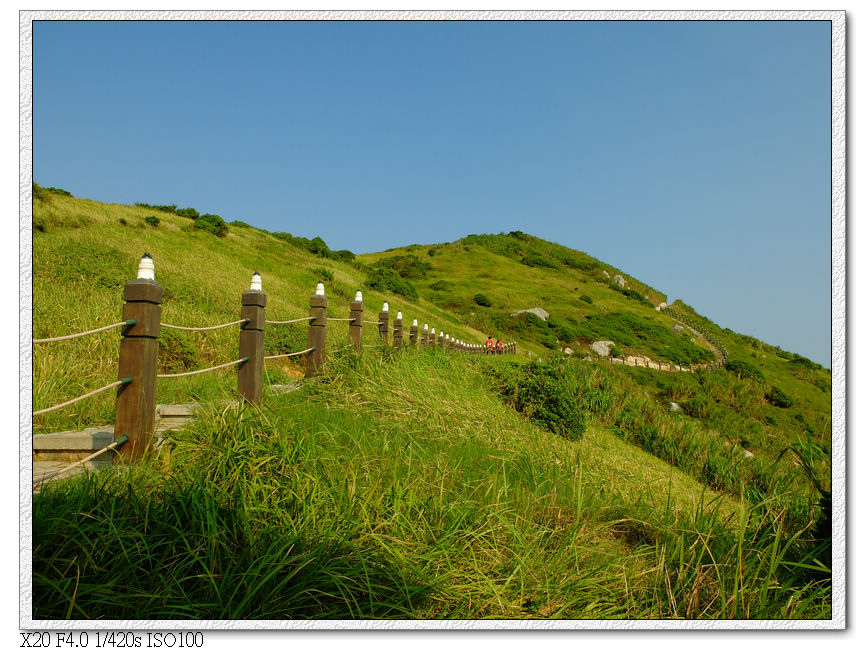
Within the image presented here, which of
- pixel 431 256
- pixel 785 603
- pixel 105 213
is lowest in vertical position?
pixel 785 603

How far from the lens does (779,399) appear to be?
67.8 feet

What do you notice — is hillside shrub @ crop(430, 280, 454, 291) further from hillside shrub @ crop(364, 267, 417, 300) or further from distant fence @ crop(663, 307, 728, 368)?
distant fence @ crop(663, 307, 728, 368)

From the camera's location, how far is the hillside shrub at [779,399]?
792 inches

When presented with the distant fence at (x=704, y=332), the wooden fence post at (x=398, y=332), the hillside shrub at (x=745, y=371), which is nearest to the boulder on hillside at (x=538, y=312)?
the distant fence at (x=704, y=332)

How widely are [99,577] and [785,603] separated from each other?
9.56 ft

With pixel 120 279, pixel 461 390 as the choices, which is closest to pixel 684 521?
pixel 461 390

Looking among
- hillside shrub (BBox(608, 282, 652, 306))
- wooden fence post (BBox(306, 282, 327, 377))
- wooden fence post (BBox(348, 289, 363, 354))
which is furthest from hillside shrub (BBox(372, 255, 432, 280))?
wooden fence post (BBox(306, 282, 327, 377))

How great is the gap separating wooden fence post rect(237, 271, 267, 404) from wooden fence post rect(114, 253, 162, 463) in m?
0.91

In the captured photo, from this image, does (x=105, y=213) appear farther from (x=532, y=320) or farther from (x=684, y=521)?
(x=532, y=320)

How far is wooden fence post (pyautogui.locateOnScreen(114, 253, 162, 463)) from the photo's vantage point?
2.94 meters

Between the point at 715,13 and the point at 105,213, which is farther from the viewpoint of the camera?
the point at 105,213

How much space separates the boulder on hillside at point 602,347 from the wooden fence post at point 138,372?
36029mm

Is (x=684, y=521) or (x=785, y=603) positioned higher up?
(x=684, y=521)

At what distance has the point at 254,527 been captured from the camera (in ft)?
7.72
